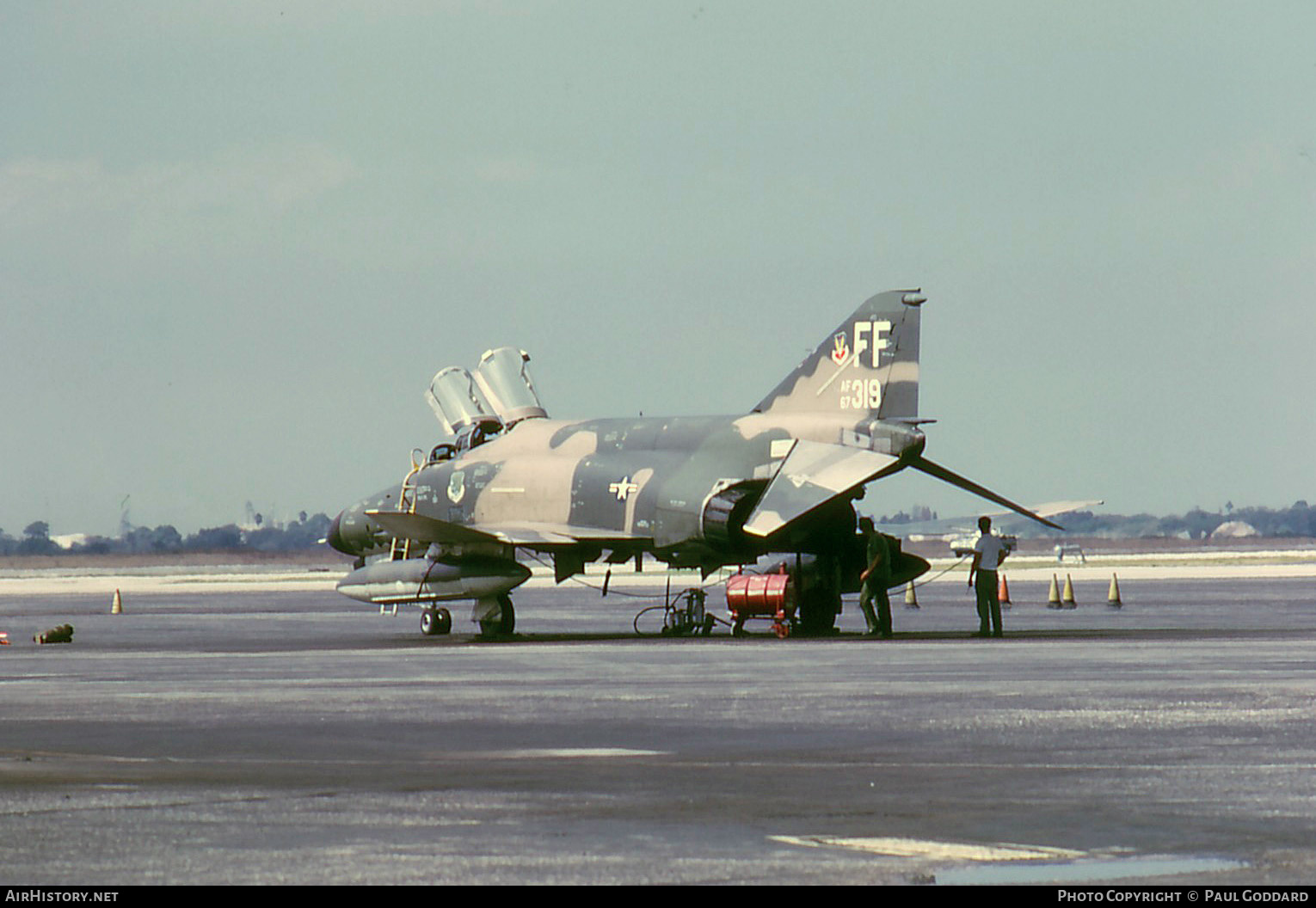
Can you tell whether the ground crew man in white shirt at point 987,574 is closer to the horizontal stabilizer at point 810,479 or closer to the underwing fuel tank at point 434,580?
the horizontal stabilizer at point 810,479

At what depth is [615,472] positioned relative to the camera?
105 feet

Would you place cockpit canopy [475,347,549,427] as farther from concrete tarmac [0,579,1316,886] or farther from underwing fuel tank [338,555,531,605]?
concrete tarmac [0,579,1316,886]

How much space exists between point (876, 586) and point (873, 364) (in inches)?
132

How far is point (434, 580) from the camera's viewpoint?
32500 millimetres

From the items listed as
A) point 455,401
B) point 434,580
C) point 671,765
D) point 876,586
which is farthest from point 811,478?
point 671,765

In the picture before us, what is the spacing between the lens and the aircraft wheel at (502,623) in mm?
32031

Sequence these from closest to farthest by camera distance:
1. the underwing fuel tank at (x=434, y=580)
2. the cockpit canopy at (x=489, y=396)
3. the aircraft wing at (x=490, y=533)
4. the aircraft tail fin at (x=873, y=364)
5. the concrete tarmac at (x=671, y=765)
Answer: the concrete tarmac at (x=671, y=765) → the aircraft tail fin at (x=873, y=364) → the aircraft wing at (x=490, y=533) → the underwing fuel tank at (x=434, y=580) → the cockpit canopy at (x=489, y=396)

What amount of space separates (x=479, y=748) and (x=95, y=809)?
371 centimetres

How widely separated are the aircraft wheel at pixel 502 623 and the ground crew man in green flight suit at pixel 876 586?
5756mm

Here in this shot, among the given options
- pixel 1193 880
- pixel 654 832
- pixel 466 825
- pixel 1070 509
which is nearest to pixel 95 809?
pixel 466 825

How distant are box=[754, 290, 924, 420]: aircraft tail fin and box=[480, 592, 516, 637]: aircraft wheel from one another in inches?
217

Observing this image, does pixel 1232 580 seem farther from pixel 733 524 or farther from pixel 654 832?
pixel 654 832

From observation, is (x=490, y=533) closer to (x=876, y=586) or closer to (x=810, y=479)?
(x=810, y=479)

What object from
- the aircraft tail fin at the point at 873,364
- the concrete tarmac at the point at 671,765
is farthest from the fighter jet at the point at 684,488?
the concrete tarmac at the point at 671,765
